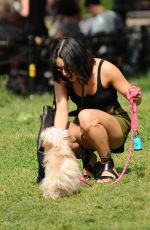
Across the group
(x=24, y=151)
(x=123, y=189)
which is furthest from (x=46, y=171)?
(x=24, y=151)

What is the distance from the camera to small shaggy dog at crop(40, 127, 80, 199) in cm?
605

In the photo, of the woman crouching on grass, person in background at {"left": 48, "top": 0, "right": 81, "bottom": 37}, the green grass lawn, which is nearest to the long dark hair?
the woman crouching on grass

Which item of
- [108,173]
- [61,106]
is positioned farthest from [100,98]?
[108,173]

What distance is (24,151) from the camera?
320 inches

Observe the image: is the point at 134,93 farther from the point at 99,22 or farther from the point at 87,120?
the point at 99,22

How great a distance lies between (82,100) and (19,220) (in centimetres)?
145

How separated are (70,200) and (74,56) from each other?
115 centimetres

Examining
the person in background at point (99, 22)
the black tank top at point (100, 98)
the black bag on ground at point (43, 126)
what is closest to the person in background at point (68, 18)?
the person in background at point (99, 22)

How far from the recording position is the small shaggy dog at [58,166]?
605 cm

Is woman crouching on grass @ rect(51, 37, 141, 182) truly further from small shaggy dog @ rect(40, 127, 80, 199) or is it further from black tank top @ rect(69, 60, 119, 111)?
small shaggy dog @ rect(40, 127, 80, 199)

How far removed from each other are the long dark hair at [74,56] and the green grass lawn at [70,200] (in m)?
0.93

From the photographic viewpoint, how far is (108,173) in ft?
21.9

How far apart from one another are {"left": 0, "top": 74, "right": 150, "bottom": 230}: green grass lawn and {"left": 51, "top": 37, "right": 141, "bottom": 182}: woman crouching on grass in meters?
0.32

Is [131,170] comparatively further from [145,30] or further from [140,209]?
[145,30]
